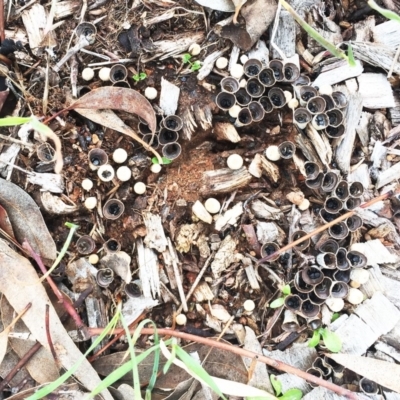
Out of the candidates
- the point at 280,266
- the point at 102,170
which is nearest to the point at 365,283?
the point at 280,266

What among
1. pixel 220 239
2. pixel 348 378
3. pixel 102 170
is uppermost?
pixel 102 170

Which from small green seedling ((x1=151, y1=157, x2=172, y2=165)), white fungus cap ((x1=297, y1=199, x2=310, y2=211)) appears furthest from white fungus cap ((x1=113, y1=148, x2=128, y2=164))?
white fungus cap ((x1=297, y1=199, x2=310, y2=211))

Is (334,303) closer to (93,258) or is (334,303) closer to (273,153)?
(273,153)

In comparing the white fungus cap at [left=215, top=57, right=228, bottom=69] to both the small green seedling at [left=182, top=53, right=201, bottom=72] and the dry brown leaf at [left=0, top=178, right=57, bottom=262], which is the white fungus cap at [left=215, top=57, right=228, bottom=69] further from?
the dry brown leaf at [left=0, top=178, right=57, bottom=262]

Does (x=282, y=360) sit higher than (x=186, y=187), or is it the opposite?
(x=186, y=187)

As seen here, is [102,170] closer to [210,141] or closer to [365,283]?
[210,141]

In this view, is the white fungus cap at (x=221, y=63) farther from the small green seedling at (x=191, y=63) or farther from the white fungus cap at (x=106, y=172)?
the white fungus cap at (x=106, y=172)

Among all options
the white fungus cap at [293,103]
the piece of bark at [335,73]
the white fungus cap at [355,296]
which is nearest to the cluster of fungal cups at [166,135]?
the white fungus cap at [293,103]
